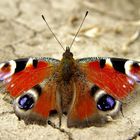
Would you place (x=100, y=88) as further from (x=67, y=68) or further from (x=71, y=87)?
(x=67, y=68)

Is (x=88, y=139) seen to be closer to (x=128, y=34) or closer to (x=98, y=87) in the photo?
(x=98, y=87)

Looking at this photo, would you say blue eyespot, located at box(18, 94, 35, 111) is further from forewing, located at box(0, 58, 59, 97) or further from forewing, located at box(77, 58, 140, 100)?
forewing, located at box(77, 58, 140, 100)

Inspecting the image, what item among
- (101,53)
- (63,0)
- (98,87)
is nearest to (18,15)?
(63,0)

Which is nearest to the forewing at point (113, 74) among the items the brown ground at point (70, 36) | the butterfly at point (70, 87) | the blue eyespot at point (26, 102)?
the butterfly at point (70, 87)

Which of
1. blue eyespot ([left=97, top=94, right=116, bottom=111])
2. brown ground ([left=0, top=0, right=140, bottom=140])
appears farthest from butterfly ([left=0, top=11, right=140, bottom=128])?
brown ground ([left=0, top=0, right=140, bottom=140])

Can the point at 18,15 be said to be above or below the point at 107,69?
above

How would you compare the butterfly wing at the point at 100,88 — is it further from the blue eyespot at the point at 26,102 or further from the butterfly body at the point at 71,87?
the blue eyespot at the point at 26,102

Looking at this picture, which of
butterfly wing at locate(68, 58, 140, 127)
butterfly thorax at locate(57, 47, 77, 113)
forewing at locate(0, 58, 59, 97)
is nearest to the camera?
butterfly wing at locate(68, 58, 140, 127)
